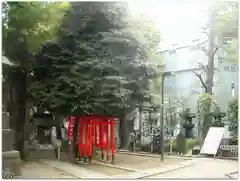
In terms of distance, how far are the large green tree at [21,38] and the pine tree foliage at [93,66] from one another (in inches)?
3.3

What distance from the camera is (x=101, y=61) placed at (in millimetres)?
2887

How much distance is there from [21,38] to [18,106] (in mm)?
598

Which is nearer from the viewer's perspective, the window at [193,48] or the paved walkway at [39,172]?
the paved walkway at [39,172]

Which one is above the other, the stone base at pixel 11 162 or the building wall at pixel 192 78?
the building wall at pixel 192 78

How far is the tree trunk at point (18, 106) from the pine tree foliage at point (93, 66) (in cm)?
11

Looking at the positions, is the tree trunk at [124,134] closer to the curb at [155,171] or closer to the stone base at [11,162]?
the curb at [155,171]

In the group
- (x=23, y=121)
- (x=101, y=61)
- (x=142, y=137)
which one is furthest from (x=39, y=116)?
(x=142, y=137)

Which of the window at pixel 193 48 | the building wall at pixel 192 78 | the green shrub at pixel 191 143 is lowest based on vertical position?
the green shrub at pixel 191 143

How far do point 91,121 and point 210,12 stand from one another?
1.45 metres

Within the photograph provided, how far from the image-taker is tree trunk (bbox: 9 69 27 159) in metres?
2.86

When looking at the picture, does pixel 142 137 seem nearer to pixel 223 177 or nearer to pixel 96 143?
pixel 96 143

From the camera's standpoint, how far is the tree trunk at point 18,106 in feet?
9.38

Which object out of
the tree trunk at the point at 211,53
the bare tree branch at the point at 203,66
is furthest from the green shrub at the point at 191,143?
the bare tree branch at the point at 203,66

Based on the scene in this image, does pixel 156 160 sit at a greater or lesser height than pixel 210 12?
lesser
